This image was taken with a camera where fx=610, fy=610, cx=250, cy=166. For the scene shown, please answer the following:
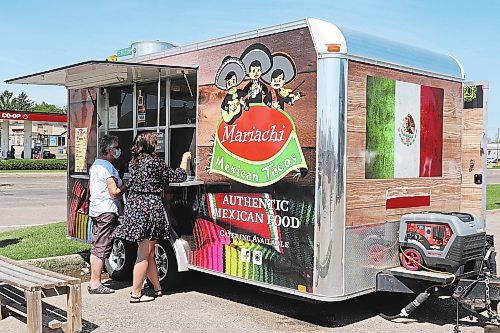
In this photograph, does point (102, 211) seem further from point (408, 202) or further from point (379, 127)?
point (408, 202)

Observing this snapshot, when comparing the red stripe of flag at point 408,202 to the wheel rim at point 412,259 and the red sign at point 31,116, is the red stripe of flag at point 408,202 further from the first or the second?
the red sign at point 31,116

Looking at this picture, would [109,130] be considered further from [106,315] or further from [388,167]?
[388,167]

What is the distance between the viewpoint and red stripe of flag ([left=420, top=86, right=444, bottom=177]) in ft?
20.1

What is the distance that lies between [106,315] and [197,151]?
A: 1.92 meters

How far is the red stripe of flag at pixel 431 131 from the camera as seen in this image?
20.1ft

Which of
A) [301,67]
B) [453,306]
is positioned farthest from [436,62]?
[453,306]

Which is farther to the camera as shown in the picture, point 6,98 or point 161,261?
point 6,98

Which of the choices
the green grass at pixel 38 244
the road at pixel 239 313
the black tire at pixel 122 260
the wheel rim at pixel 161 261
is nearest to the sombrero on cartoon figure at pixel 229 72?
the wheel rim at pixel 161 261

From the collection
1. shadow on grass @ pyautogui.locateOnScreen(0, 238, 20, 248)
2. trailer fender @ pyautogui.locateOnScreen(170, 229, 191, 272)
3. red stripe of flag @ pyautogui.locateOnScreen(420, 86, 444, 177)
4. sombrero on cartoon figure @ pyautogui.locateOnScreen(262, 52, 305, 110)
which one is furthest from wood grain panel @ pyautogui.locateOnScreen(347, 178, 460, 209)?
shadow on grass @ pyautogui.locateOnScreen(0, 238, 20, 248)

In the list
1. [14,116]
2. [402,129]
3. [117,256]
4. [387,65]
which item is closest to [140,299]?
[117,256]

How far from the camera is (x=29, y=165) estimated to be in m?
38.0

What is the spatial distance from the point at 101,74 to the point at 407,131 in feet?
11.7

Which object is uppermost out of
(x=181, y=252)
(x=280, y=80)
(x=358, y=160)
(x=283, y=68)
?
(x=283, y=68)

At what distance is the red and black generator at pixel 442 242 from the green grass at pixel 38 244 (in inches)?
200
